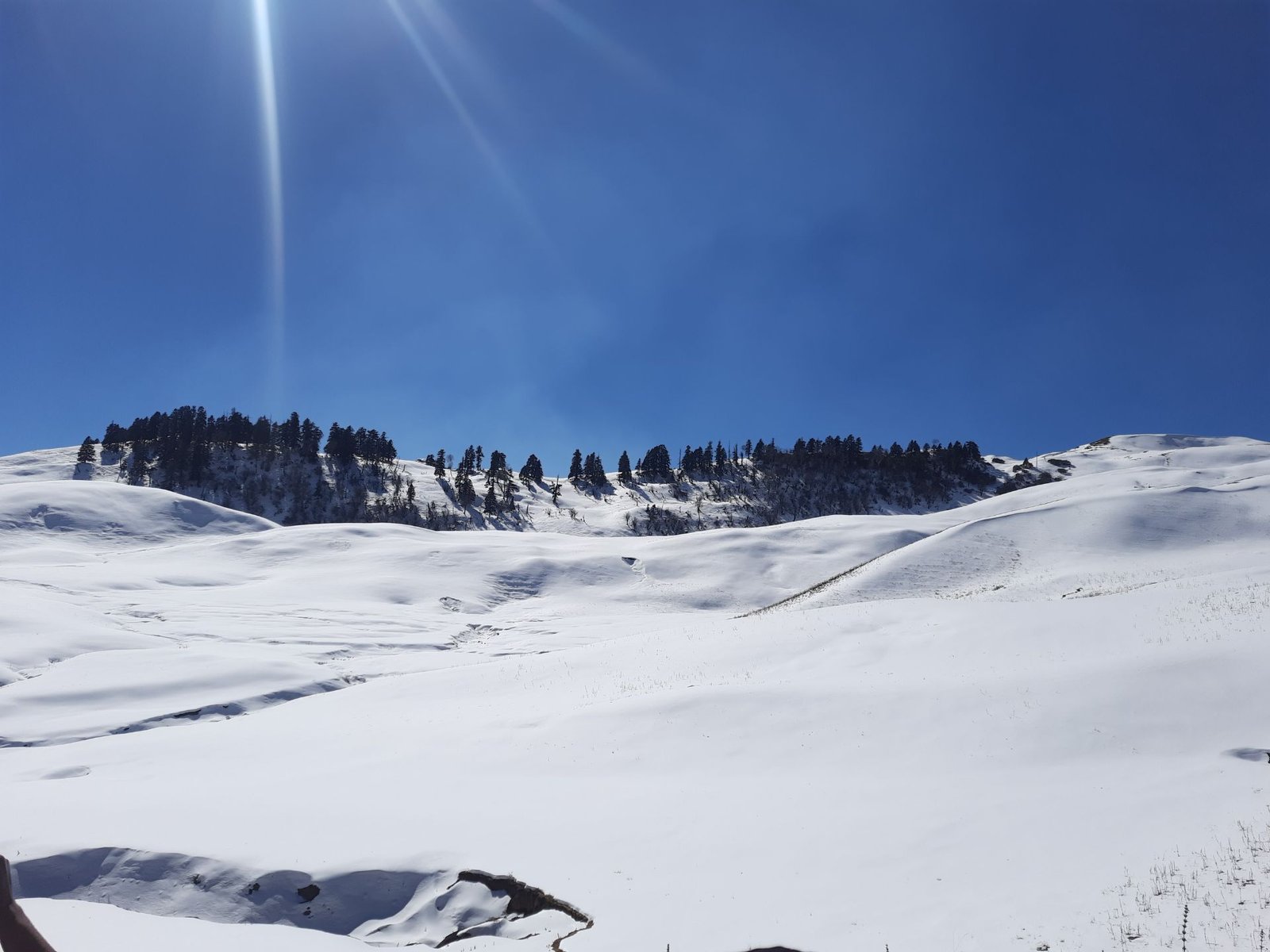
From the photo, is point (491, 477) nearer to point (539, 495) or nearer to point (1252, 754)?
point (539, 495)

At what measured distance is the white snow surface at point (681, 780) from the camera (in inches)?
315

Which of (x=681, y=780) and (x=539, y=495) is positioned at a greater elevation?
(x=539, y=495)

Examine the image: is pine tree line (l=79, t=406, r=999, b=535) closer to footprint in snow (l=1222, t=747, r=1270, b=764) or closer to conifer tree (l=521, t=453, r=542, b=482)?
conifer tree (l=521, t=453, r=542, b=482)

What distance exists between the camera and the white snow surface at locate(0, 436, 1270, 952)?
7996mm

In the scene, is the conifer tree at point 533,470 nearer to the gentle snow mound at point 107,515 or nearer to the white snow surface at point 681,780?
the gentle snow mound at point 107,515

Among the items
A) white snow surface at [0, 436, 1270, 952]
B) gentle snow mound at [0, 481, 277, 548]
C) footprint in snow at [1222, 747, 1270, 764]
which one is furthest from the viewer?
gentle snow mound at [0, 481, 277, 548]

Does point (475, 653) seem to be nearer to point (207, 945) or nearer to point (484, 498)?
point (207, 945)

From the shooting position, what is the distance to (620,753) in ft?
49.2

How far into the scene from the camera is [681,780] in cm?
1309

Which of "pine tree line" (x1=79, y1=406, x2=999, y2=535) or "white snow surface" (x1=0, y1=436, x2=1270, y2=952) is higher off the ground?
"pine tree line" (x1=79, y1=406, x2=999, y2=535)

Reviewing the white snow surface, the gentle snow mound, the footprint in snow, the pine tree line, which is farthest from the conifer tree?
the footprint in snow

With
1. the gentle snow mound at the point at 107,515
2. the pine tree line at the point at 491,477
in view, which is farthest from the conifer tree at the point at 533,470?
the gentle snow mound at the point at 107,515

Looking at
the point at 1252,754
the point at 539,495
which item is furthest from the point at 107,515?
the point at 1252,754

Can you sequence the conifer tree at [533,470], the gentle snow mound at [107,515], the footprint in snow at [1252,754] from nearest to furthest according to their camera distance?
the footprint in snow at [1252,754]
the gentle snow mound at [107,515]
the conifer tree at [533,470]
